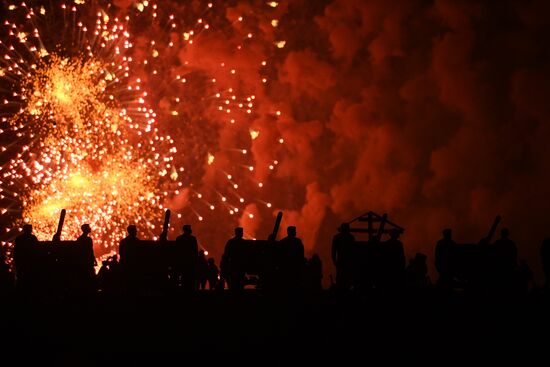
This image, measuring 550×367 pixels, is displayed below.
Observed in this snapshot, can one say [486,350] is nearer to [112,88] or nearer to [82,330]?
[82,330]

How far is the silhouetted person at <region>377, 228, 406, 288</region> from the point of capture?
13.6 m

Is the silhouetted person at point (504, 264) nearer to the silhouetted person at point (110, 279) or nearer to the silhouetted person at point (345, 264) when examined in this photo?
the silhouetted person at point (345, 264)

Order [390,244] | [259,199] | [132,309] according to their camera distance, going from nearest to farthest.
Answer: [132,309] → [390,244] → [259,199]

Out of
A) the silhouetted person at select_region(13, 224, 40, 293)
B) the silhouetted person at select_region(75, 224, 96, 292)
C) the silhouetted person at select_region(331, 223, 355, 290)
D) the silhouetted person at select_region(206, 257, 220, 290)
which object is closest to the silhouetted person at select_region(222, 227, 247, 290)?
the silhouetted person at select_region(331, 223, 355, 290)

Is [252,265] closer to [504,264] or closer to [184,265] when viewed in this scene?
[184,265]

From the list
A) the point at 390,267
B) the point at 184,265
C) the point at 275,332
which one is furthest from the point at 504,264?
the point at 184,265

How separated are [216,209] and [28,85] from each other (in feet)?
35.5

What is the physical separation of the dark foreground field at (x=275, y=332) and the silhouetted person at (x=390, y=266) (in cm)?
125

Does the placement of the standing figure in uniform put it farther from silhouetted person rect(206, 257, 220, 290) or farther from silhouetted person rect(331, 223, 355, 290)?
silhouetted person rect(206, 257, 220, 290)

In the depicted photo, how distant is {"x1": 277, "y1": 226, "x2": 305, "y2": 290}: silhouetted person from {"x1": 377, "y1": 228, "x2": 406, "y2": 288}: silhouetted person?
58.5 inches

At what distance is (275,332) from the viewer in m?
11.1

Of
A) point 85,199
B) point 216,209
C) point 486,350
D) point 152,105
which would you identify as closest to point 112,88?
point 152,105

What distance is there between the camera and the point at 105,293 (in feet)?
42.3

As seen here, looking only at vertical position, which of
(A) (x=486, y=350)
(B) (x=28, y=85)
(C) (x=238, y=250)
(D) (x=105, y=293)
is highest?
(B) (x=28, y=85)
